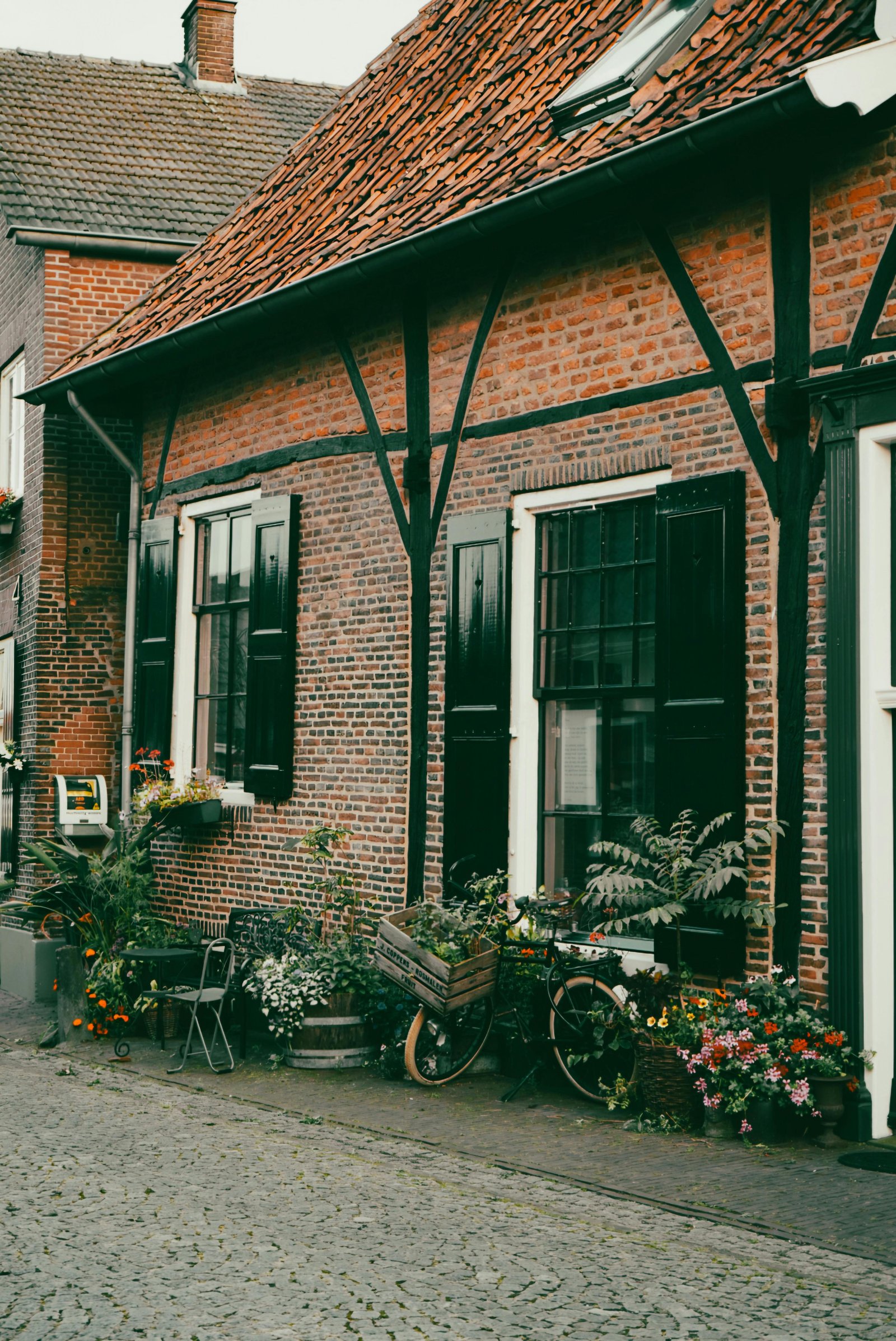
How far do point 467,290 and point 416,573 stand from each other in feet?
5.44

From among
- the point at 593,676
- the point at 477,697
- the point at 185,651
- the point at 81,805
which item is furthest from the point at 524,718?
the point at 81,805

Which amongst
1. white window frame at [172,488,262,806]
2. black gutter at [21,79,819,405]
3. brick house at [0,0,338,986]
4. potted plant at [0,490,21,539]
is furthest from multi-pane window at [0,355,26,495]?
white window frame at [172,488,262,806]

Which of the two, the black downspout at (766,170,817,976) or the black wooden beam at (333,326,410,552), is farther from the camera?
the black wooden beam at (333,326,410,552)

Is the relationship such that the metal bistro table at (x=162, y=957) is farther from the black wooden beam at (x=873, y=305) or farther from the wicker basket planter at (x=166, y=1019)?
the black wooden beam at (x=873, y=305)

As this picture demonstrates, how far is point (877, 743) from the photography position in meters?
6.86

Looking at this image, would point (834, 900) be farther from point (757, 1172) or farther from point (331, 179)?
point (331, 179)

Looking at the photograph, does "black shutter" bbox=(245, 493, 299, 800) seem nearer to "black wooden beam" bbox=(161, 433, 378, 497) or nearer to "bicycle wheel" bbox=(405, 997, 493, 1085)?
"black wooden beam" bbox=(161, 433, 378, 497)

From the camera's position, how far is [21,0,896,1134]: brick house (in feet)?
22.8

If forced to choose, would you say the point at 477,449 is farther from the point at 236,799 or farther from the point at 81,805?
the point at 81,805

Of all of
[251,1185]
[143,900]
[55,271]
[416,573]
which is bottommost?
[251,1185]

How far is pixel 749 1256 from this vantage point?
16.8 feet

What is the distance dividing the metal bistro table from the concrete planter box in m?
2.15

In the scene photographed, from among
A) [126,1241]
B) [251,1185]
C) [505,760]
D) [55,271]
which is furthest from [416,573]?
[55,271]

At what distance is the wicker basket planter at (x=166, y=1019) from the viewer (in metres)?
9.81
